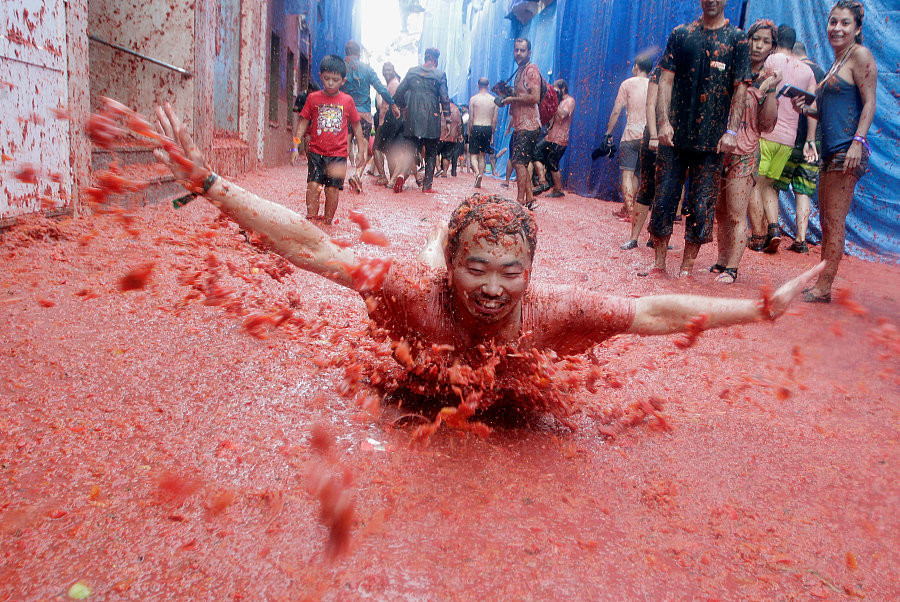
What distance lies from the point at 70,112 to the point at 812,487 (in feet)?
17.3

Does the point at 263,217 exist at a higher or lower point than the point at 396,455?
higher

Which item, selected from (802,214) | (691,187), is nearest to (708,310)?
(691,187)

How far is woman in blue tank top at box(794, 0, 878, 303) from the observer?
468 cm

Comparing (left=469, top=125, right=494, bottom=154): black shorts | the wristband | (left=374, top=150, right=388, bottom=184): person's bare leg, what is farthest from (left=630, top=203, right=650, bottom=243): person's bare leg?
(left=469, top=125, right=494, bottom=154): black shorts

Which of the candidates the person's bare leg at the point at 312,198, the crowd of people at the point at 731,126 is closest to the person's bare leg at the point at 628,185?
the crowd of people at the point at 731,126

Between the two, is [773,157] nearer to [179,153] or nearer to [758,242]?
[758,242]

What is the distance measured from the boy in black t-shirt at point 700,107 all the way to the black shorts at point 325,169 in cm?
317

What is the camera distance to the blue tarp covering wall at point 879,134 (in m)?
7.74

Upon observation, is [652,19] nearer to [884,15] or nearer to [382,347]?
[884,15]

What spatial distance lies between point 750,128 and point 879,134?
367cm

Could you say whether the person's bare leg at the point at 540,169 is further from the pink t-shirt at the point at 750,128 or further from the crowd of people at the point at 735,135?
the pink t-shirt at the point at 750,128

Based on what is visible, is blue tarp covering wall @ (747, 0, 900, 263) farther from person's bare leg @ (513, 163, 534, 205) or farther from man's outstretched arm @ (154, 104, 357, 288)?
man's outstretched arm @ (154, 104, 357, 288)

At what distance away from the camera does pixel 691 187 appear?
557 cm

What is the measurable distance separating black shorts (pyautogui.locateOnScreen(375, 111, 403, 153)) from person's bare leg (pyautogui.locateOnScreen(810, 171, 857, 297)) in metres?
7.16
